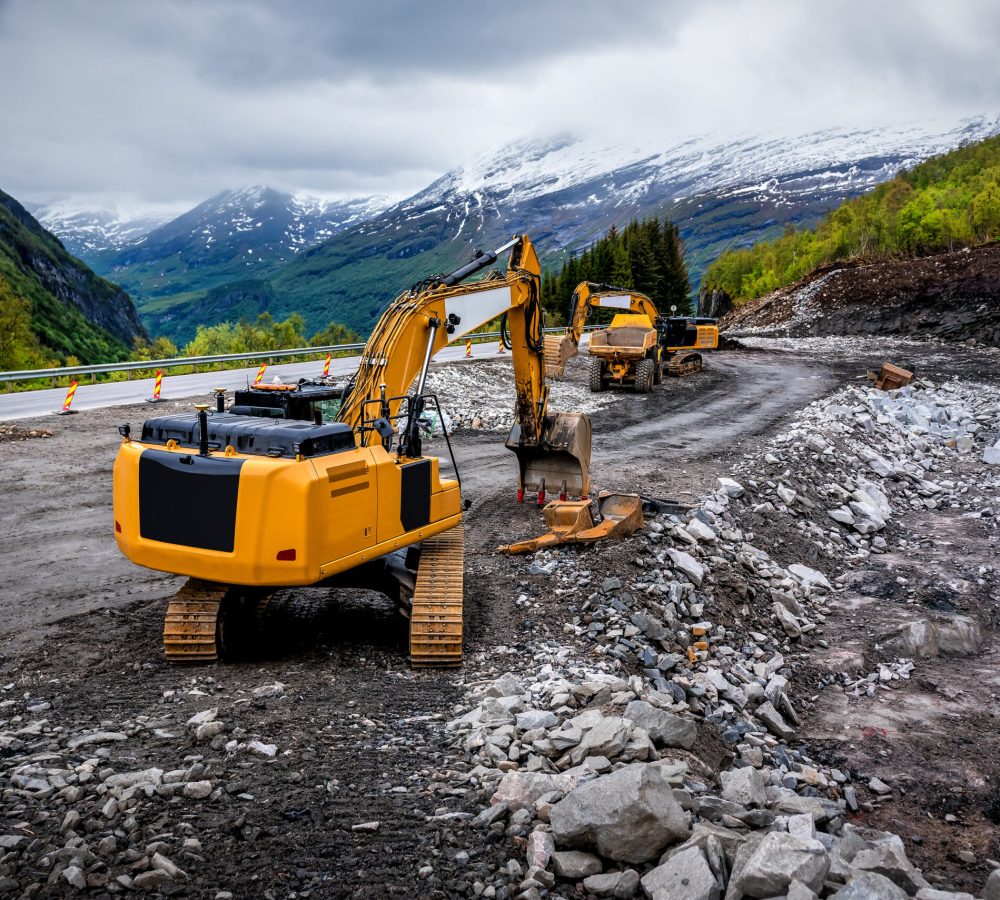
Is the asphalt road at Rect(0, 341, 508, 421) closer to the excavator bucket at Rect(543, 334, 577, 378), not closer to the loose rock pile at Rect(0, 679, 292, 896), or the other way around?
the excavator bucket at Rect(543, 334, 577, 378)

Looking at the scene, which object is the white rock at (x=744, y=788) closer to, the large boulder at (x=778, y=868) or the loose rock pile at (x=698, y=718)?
the loose rock pile at (x=698, y=718)

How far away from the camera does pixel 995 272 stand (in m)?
40.1

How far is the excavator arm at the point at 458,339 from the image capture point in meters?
8.30

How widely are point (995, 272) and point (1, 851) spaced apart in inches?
1809

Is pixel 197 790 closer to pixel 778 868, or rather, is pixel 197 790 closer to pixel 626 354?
pixel 778 868

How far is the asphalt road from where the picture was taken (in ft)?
68.1

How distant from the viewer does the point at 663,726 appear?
19.7 ft

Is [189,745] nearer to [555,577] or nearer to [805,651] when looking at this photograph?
[555,577]

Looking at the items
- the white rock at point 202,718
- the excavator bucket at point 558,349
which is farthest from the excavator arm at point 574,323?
the white rock at point 202,718

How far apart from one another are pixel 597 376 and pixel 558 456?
15041 mm

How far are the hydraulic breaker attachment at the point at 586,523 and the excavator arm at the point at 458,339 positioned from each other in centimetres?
131

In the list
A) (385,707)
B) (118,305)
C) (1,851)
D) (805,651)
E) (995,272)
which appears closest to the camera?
(1,851)

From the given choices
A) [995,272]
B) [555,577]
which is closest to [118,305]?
[995,272]

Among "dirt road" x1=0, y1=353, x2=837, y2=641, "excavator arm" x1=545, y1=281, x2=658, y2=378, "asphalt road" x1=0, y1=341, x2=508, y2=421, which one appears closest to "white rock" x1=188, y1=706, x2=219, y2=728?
"dirt road" x1=0, y1=353, x2=837, y2=641
